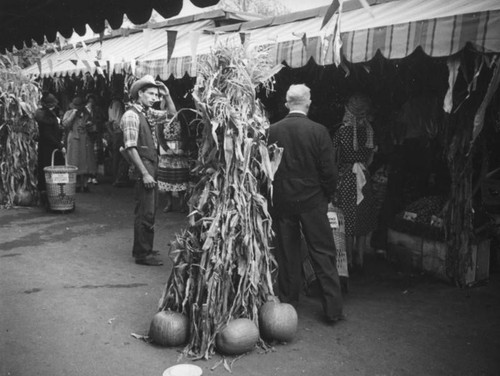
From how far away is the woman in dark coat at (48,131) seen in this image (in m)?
8.88

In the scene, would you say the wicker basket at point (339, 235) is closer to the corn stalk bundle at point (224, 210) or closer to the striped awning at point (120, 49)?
the corn stalk bundle at point (224, 210)

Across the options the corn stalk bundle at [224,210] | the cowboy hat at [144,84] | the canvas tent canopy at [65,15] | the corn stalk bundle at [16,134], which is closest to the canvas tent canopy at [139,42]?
the corn stalk bundle at [16,134]

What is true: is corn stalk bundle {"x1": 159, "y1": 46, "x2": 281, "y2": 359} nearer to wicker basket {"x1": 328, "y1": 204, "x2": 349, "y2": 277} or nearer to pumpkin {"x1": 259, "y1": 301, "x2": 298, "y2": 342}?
pumpkin {"x1": 259, "y1": 301, "x2": 298, "y2": 342}

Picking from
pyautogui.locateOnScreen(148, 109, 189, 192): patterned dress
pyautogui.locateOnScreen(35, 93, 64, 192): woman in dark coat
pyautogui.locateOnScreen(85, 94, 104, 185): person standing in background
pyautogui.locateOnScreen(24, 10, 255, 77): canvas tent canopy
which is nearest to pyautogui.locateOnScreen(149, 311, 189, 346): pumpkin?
pyautogui.locateOnScreen(148, 109, 189, 192): patterned dress

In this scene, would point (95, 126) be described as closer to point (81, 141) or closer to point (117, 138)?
point (81, 141)

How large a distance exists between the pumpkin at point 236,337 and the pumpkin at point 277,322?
150mm

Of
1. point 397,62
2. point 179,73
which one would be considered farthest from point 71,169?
point 397,62

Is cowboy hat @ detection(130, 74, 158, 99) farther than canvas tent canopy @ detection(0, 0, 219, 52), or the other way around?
cowboy hat @ detection(130, 74, 158, 99)

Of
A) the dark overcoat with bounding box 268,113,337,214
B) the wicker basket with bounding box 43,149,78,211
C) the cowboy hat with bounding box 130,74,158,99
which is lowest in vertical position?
the wicker basket with bounding box 43,149,78,211

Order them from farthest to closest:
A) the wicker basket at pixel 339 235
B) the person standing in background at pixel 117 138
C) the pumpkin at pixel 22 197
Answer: the person standing in background at pixel 117 138, the pumpkin at pixel 22 197, the wicker basket at pixel 339 235

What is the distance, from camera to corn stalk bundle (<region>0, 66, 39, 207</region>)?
30.1ft

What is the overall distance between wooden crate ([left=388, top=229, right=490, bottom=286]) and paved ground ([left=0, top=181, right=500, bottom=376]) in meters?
0.14

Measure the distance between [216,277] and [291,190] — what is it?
1059 millimetres

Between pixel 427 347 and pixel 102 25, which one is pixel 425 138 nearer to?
pixel 427 347
